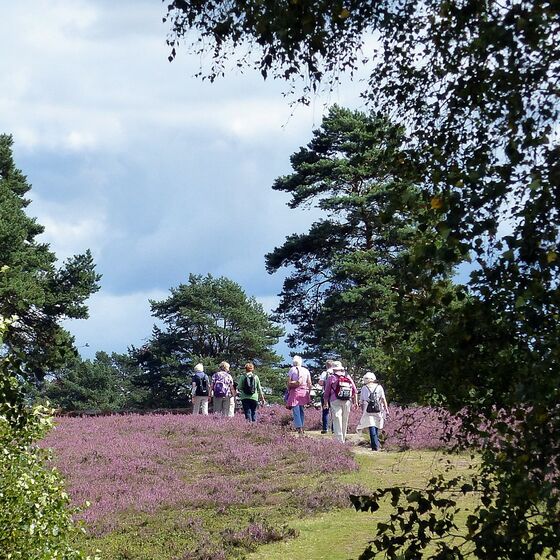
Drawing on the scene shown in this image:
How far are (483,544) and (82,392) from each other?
61097mm

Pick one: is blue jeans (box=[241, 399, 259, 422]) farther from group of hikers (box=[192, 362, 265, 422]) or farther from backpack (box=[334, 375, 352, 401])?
backpack (box=[334, 375, 352, 401])

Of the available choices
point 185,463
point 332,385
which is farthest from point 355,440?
point 185,463

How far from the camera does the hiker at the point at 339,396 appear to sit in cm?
1961

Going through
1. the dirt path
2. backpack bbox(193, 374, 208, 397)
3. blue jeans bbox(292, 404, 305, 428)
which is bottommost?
the dirt path

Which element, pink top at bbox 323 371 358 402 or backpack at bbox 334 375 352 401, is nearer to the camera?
backpack at bbox 334 375 352 401

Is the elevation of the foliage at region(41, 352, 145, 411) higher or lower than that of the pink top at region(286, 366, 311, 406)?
higher

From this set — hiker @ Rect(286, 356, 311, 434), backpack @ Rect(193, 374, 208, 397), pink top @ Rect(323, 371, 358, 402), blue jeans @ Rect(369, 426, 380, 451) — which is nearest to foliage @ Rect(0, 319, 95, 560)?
pink top @ Rect(323, 371, 358, 402)

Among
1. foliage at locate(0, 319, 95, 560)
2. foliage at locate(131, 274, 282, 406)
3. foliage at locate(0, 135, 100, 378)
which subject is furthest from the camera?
foliage at locate(131, 274, 282, 406)

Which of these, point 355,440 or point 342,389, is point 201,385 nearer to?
point 355,440

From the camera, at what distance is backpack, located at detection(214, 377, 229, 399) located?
2498 cm

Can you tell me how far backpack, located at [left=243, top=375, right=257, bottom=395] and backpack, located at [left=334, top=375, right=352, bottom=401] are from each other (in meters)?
3.84

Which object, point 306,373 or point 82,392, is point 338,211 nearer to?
point 306,373

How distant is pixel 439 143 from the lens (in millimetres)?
5785

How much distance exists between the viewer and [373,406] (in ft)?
64.3
